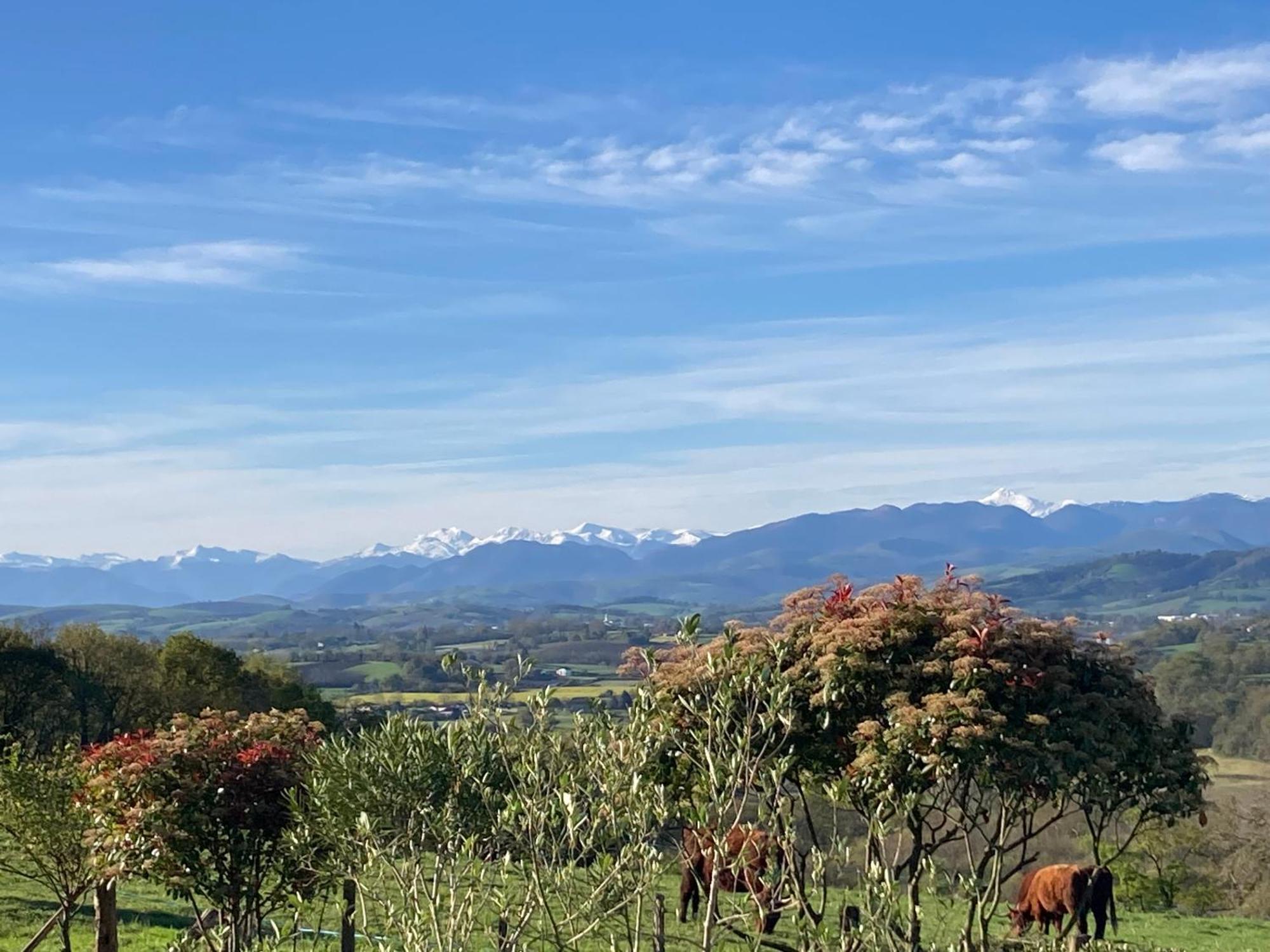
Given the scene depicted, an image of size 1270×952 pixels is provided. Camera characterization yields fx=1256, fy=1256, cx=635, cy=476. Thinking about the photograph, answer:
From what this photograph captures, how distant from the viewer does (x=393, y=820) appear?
1214 centimetres

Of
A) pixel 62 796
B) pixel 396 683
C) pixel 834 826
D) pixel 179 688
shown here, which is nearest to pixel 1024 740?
pixel 834 826

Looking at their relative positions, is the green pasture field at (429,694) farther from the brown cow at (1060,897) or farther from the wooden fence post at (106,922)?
the wooden fence post at (106,922)

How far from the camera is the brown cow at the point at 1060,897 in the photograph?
23344 mm

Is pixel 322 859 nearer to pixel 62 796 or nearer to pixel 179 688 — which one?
pixel 62 796

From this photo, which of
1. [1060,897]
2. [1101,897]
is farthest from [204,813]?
[1101,897]

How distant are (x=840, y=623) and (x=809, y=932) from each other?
8.16m

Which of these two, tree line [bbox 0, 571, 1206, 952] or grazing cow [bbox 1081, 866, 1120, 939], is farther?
grazing cow [bbox 1081, 866, 1120, 939]

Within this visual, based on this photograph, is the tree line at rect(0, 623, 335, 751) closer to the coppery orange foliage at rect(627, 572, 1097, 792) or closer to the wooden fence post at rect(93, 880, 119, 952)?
the wooden fence post at rect(93, 880, 119, 952)

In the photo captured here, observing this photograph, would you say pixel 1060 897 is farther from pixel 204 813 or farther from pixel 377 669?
pixel 377 669

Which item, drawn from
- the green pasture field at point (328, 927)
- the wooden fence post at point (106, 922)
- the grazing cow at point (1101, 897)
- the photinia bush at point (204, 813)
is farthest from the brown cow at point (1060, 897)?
the wooden fence post at point (106, 922)

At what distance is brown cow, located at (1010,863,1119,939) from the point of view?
76.6 ft

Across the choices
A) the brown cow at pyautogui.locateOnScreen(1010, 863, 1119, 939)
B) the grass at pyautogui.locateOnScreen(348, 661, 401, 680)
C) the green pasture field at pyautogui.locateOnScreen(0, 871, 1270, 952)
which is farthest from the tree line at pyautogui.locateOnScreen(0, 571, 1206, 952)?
the grass at pyautogui.locateOnScreen(348, 661, 401, 680)

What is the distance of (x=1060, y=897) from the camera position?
935 inches

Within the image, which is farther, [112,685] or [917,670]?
[112,685]
